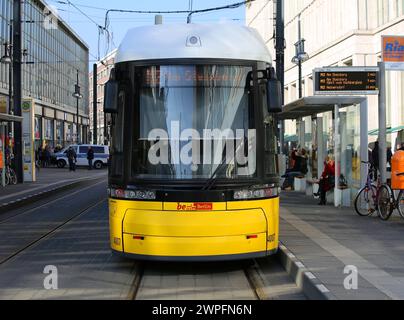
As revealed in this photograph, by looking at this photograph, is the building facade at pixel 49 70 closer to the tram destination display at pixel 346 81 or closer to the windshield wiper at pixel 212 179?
the tram destination display at pixel 346 81

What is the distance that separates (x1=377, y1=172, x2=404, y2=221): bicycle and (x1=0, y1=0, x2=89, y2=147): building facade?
37823 mm

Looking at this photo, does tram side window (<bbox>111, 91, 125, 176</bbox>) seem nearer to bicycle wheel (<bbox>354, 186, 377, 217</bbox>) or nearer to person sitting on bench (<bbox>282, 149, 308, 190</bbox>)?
bicycle wheel (<bbox>354, 186, 377, 217</bbox>)

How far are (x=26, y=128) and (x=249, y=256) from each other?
20.9 m

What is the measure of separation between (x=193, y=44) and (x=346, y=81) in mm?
7019

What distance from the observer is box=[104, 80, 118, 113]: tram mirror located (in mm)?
7701

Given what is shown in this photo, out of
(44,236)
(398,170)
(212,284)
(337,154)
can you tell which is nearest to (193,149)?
(212,284)

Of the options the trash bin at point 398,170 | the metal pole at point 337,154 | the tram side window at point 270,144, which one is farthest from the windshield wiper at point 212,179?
the metal pole at point 337,154

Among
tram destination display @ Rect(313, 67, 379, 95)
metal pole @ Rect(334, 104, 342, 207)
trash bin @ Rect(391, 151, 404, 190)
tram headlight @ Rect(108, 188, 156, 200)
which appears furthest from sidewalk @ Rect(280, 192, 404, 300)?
tram destination display @ Rect(313, 67, 379, 95)

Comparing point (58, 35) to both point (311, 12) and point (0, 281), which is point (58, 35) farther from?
point (0, 281)

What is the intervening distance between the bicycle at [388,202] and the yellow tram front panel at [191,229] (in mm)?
5400

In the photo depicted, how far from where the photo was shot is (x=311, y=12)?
168 feet

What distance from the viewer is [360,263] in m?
7.63

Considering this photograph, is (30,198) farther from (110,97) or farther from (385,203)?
(110,97)

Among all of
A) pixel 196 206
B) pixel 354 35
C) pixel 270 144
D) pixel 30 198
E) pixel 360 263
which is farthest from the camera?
pixel 354 35
